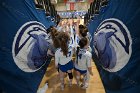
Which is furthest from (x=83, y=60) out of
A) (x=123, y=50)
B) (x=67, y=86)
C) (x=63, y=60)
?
(x=123, y=50)

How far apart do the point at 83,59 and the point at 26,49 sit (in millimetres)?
910

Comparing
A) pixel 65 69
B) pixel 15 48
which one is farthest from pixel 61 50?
pixel 15 48

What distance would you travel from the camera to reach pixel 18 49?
266cm

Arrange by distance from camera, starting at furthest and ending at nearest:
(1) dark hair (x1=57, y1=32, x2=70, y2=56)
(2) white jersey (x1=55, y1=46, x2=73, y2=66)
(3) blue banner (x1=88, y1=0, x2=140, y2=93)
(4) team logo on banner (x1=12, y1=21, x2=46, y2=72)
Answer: (2) white jersey (x1=55, y1=46, x2=73, y2=66)
(1) dark hair (x1=57, y1=32, x2=70, y2=56)
(4) team logo on banner (x1=12, y1=21, x2=46, y2=72)
(3) blue banner (x1=88, y1=0, x2=140, y2=93)

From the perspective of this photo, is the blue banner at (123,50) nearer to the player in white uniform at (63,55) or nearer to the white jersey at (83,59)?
the white jersey at (83,59)

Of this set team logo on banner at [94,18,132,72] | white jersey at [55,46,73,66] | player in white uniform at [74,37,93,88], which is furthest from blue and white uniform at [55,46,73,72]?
team logo on banner at [94,18,132,72]

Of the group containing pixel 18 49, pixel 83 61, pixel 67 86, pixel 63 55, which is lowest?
pixel 67 86

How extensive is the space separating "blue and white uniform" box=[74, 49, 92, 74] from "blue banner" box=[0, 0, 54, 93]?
2.40 feet

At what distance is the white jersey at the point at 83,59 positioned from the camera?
114 inches

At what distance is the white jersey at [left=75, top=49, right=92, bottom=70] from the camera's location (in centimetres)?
290

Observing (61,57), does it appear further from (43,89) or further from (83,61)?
(43,89)

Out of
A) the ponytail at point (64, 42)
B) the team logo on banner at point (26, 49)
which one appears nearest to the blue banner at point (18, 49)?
the team logo on banner at point (26, 49)

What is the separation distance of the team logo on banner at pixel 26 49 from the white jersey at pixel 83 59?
2.46ft

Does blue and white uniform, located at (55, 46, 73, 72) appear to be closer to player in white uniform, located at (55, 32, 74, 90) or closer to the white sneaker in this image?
player in white uniform, located at (55, 32, 74, 90)
